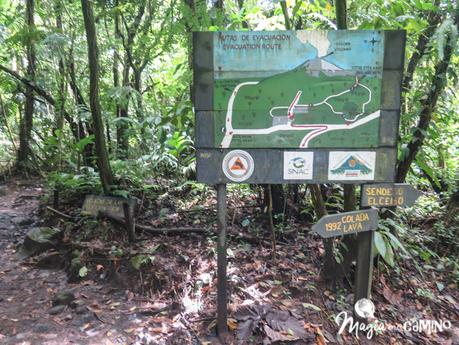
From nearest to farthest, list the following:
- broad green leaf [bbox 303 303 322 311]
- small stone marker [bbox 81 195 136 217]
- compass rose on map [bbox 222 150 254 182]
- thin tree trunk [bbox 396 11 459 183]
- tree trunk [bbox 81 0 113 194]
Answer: compass rose on map [bbox 222 150 254 182]
broad green leaf [bbox 303 303 322 311]
thin tree trunk [bbox 396 11 459 183]
tree trunk [bbox 81 0 113 194]
small stone marker [bbox 81 195 136 217]

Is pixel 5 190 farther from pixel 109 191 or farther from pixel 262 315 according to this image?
pixel 262 315

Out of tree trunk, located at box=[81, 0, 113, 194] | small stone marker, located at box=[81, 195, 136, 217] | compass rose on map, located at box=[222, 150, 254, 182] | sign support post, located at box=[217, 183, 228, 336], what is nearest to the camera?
compass rose on map, located at box=[222, 150, 254, 182]

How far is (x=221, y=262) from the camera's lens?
10.6 feet

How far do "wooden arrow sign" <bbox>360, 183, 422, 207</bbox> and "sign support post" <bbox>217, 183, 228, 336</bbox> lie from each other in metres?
1.20

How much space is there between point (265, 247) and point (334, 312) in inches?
52.9

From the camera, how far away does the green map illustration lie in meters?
2.86

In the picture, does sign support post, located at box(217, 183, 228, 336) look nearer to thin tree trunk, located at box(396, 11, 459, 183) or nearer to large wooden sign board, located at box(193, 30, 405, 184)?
large wooden sign board, located at box(193, 30, 405, 184)

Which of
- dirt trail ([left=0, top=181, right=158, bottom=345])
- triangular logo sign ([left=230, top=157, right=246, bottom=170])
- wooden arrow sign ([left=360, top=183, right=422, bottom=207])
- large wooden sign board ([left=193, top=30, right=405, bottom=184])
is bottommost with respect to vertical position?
dirt trail ([left=0, top=181, right=158, bottom=345])

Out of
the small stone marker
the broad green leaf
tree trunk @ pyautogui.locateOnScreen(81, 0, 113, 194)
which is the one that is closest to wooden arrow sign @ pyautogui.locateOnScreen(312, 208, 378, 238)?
the broad green leaf

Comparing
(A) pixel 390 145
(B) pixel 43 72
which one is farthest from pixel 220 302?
(B) pixel 43 72

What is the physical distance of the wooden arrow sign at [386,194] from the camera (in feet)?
9.98

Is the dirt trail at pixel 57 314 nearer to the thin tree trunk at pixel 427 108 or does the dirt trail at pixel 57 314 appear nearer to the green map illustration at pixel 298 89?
the green map illustration at pixel 298 89

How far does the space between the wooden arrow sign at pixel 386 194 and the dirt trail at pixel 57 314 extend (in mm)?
Answer: 2413

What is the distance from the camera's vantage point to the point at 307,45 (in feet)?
9.38
